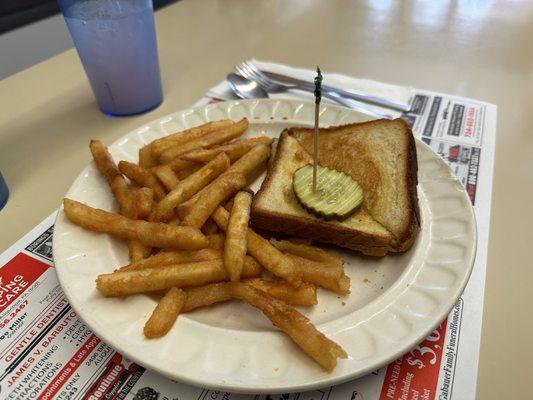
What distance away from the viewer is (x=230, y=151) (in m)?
1.47

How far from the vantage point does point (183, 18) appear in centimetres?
313

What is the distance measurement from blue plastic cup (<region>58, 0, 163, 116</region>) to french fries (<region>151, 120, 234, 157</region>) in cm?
59

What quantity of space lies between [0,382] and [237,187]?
79cm

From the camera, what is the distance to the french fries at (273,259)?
3.41 feet

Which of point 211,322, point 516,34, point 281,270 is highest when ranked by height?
point 281,270

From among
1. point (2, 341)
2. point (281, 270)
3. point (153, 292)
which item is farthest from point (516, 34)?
point (2, 341)

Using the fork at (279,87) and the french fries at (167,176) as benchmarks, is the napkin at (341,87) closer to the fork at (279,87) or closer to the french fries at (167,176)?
the fork at (279,87)

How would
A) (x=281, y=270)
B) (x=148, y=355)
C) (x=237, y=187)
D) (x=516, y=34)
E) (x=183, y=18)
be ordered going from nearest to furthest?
(x=148, y=355), (x=281, y=270), (x=237, y=187), (x=516, y=34), (x=183, y=18)

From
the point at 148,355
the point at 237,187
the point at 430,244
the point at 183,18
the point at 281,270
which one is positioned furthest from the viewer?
the point at 183,18

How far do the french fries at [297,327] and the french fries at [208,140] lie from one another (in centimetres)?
60

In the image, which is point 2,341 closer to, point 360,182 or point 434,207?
point 360,182

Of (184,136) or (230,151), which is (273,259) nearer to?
(230,151)

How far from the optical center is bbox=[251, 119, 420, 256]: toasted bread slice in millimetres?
1220

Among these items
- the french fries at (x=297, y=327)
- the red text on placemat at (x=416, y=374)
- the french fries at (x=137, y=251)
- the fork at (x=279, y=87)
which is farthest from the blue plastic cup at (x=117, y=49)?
the red text on placemat at (x=416, y=374)
